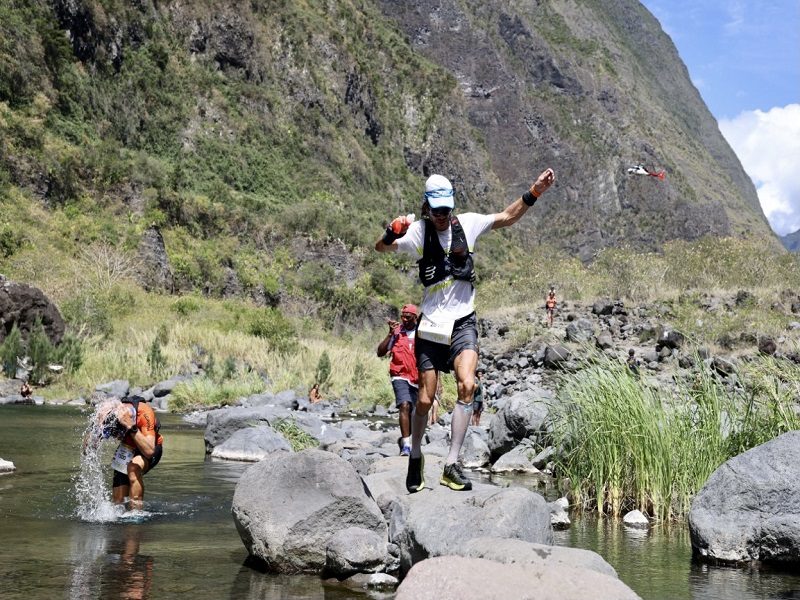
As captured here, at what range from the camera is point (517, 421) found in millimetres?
13039

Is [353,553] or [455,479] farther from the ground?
[455,479]

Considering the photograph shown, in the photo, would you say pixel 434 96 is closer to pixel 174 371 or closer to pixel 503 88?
pixel 503 88

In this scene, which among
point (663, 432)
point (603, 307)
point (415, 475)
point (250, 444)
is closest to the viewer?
point (415, 475)

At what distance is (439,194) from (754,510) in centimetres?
346

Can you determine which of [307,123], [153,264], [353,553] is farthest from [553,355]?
[307,123]

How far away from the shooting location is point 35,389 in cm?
2241

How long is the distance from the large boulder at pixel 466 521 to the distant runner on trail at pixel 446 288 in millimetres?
356

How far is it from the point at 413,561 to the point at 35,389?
18572 millimetres

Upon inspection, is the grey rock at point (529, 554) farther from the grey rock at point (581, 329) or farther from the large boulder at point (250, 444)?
the grey rock at point (581, 329)

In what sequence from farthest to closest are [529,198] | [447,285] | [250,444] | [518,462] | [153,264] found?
[153,264] → [250,444] → [518,462] → [529,198] → [447,285]

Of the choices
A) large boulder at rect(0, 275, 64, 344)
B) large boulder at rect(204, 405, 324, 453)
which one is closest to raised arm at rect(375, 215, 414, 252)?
large boulder at rect(204, 405, 324, 453)

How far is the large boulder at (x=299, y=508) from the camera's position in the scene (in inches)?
257

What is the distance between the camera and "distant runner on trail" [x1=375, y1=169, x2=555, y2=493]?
6586 millimetres

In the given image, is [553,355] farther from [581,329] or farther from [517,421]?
[517,421]
